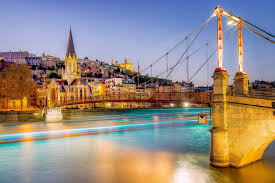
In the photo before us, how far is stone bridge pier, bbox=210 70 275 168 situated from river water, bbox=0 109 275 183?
0.75 m

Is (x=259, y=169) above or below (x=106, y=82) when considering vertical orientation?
below

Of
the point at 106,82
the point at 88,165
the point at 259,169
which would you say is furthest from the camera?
the point at 106,82

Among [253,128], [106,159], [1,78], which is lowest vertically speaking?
[106,159]

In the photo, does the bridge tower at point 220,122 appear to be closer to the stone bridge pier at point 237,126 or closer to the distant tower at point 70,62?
the stone bridge pier at point 237,126

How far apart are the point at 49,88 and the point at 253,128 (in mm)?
108632

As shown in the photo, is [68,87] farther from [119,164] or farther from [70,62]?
[119,164]

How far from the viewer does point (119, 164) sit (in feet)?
51.6

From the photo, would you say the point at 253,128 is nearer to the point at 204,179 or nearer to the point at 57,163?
the point at 204,179

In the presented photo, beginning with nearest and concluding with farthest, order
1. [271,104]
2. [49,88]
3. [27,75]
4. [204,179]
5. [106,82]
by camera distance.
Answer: [271,104] → [204,179] → [27,75] → [49,88] → [106,82]

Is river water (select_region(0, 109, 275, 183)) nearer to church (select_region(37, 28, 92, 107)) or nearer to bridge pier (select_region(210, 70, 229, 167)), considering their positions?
bridge pier (select_region(210, 70, 229, 167))

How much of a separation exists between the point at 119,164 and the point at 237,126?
7.90 m

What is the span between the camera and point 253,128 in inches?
437

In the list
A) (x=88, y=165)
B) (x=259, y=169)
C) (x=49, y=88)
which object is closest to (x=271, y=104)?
(x=259, y=169)

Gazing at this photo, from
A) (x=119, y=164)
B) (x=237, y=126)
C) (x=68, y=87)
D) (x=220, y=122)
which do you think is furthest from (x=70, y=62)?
(x=237, y=126)
